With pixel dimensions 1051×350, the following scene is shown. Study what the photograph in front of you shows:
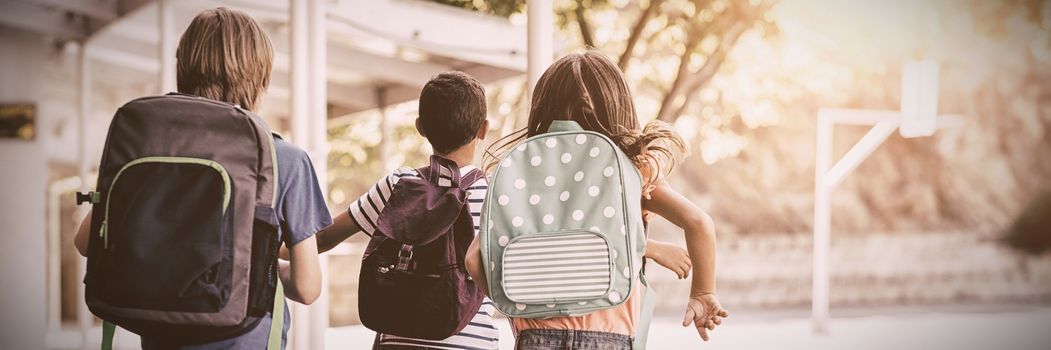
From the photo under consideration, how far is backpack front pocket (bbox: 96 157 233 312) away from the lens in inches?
70.4

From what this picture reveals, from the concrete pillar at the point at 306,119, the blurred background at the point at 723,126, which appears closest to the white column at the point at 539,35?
the blurred background at the point at 723,126

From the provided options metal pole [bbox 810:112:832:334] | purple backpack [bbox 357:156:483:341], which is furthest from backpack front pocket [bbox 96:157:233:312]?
metal pole [bbox 810:112:832:334]

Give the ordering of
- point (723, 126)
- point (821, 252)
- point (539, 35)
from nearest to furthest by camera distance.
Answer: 1. point (539, 35)
2. point (821, 252)
3. point (723, 126)

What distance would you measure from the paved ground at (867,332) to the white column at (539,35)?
4855mm

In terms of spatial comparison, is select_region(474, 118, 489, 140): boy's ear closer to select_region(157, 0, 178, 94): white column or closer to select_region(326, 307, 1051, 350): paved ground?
select_region(157, 0, 178, 94): white column

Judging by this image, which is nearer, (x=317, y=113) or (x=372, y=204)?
(x=372, y=204)

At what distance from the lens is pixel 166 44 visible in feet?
17.9

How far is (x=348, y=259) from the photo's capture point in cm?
1180

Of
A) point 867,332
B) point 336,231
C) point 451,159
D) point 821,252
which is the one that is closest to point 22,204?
point 336,231

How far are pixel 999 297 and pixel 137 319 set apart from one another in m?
15.3

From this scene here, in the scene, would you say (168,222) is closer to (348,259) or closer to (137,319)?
(137,319)

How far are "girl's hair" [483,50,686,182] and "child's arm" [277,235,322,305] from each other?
1.80ft

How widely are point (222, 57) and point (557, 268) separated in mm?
771

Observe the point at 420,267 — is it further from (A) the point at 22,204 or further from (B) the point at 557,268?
(A) the point at 22,204
